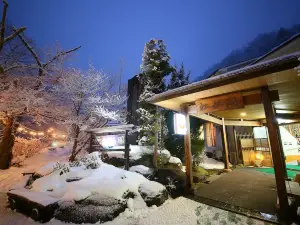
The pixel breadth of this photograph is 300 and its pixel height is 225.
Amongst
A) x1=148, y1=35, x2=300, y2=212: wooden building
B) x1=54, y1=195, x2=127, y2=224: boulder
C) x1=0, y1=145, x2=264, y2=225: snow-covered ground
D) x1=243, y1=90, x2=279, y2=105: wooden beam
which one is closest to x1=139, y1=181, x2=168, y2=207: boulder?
x1=0, y1=145, x2=264, y2=225: snow-covered ground

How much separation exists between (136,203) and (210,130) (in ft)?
42.2

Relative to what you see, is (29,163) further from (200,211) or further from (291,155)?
(291,155)

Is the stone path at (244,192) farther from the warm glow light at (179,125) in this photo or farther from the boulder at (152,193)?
the warm glow light at (179,125)

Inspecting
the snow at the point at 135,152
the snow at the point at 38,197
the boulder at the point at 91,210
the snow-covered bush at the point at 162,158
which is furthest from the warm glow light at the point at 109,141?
the boulder at the point at 91,210

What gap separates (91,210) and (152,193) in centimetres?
233

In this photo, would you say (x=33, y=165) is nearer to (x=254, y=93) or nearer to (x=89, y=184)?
(x=89, y=184)

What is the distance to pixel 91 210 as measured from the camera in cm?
578

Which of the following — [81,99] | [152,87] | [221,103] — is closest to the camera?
[221,103]

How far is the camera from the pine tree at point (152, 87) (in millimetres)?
13820

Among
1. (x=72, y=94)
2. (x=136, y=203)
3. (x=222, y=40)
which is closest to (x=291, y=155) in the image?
(x=136, y=203)

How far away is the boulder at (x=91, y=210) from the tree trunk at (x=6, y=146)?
34.0 ft

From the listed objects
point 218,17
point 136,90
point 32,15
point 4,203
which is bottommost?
point 4,203

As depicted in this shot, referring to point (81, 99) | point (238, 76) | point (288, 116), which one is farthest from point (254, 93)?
point (81, 99)

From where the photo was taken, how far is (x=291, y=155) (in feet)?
51.3
